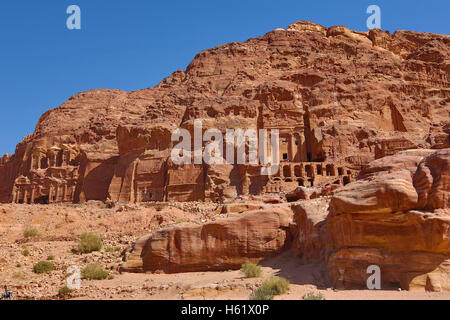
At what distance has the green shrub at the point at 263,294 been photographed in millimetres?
12617

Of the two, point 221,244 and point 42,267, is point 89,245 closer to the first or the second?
point 42,267

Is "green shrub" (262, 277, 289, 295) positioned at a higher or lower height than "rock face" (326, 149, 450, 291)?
lower

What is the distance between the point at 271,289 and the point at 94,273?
30.2 ft

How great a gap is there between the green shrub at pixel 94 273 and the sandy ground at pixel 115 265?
468 millimetres

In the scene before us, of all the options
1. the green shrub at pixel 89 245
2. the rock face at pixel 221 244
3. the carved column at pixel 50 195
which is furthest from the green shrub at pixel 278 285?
the carved column at pixel 50 195

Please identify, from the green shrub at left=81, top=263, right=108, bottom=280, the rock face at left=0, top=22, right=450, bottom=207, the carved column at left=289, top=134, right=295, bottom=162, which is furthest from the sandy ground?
the carved column at left=289, top=134, right=295, bottom=162

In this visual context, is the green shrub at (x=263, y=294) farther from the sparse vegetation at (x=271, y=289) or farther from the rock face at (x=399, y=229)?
the rock face at (x=399, y=229)

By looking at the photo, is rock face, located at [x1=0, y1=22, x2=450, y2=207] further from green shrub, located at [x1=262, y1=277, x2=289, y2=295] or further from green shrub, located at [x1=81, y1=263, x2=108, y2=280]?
green shrub, located at [x1=262, y1=277, x2=289, y2=295]

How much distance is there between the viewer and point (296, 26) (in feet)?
279

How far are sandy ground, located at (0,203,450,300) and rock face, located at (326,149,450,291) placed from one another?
2.17ft

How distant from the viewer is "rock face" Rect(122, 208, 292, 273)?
60.4 feet

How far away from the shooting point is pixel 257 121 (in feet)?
171

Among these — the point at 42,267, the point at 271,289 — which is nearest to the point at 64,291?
the point at 42,267
